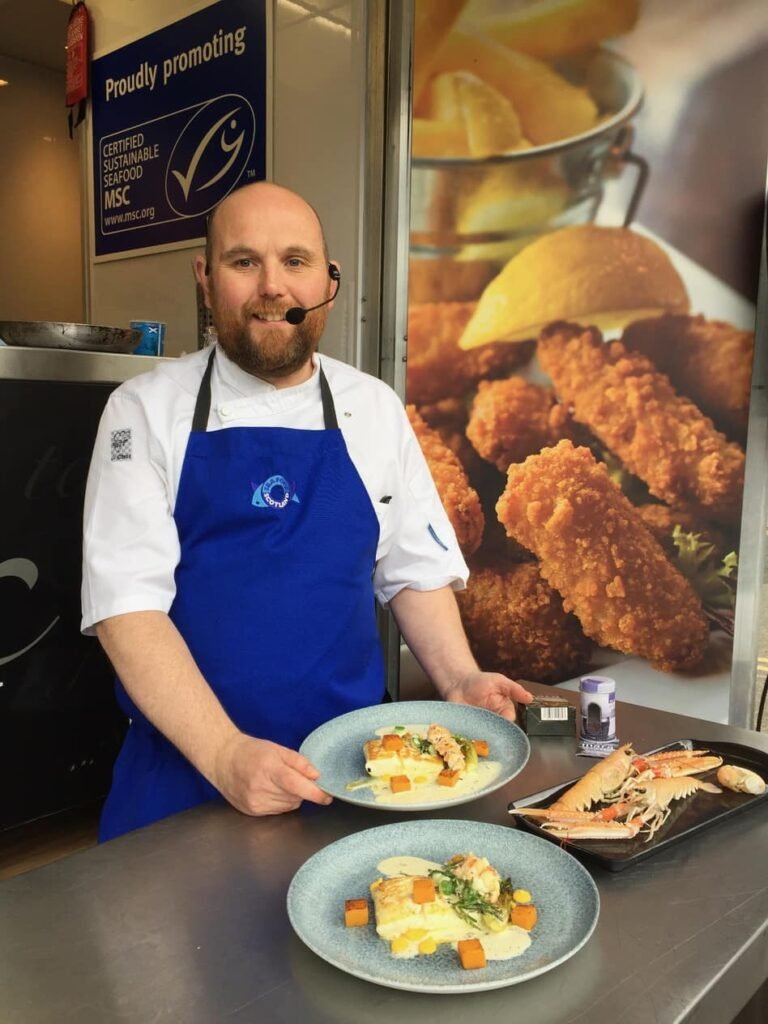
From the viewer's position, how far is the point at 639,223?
8.32ft

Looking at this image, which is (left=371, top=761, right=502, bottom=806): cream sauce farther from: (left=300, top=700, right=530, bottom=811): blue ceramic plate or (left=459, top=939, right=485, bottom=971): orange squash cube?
(left=459, top=939, right=485, bottom=971): orange squash cube

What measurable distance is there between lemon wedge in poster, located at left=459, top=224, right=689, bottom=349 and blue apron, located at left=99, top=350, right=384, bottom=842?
1.40 metres

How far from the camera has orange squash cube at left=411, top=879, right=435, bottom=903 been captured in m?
0.87

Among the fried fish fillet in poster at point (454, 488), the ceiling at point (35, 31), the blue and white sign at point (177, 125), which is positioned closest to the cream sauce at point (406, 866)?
the fried fish fillet in poster at point (454, 488)

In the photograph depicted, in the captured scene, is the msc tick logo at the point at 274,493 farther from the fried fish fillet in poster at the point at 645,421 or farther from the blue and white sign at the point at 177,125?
the blue and white sign at the point at 177,125

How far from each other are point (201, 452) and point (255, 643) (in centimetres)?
35

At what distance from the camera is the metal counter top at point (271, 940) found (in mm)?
783

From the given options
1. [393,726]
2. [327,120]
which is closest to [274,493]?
[393,726]

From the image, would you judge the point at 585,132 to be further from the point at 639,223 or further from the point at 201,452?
the point at 201,452

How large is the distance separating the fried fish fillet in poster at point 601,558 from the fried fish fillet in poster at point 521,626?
0.06 meters

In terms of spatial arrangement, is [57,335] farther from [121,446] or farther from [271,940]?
[271,940]

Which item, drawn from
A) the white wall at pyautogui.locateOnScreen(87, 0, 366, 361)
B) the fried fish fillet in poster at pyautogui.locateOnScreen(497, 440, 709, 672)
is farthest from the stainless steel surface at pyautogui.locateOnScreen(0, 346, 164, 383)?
the fried fish fillet in poster at pyautogui.locateOnScreen(497, 440, 709, 672)

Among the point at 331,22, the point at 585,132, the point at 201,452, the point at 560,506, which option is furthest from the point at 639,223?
the point at 201,452

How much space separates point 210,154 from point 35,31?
261 centimetres
